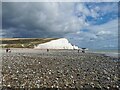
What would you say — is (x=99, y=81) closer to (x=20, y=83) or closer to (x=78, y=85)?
(x=78, y=85)

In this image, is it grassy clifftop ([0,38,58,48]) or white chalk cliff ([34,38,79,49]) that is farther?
grassy clifftop ([0,38,58,48])

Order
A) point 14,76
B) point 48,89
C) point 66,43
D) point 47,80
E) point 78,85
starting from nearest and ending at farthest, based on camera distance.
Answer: point 48,89
point 78,85
point 47,80
point 14,76
point 66,43

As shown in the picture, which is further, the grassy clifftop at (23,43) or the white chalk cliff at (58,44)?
the grassy clifftop at (23,43)

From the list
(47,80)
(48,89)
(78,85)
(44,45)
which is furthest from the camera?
(44,45)

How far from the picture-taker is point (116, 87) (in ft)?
43.1

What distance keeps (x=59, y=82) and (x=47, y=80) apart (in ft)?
3.22

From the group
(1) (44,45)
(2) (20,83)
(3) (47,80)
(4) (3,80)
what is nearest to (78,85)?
(3) (47,80)

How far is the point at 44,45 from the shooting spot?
126 metres

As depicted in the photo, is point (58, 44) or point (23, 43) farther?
point (23, 43)

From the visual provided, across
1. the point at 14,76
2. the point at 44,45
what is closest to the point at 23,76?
the point at 14,76

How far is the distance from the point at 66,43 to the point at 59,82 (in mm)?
120860

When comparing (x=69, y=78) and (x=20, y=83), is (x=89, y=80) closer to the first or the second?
(x=69, y=78)

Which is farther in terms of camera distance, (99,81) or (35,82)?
(99,81)

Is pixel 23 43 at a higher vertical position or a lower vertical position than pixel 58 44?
higher
